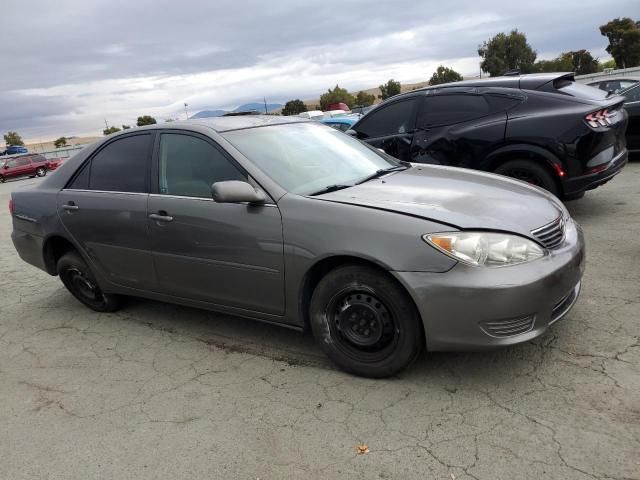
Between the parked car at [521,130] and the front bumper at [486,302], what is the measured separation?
3.09m

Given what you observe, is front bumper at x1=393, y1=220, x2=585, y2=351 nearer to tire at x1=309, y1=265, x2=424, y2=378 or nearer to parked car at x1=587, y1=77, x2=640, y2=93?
tire at x1=309, y1=265, x2=424, y2=378

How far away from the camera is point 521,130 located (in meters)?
5.74

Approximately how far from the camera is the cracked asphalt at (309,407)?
7.97ft

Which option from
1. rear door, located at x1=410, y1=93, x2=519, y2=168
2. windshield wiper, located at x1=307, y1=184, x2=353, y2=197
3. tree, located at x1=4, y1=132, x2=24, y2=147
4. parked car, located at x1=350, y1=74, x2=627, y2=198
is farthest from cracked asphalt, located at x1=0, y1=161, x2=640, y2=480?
tree, located at x1=4, y1=132, x2=24, y2=147

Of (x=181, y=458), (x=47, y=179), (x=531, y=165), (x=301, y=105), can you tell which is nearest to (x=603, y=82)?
(x=531, y=165)

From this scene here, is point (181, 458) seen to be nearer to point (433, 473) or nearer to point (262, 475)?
point (262, 475)

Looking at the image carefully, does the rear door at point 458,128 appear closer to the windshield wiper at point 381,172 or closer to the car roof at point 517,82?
the car roof at point 517,82

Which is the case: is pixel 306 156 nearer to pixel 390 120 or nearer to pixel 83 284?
pixel 83 284

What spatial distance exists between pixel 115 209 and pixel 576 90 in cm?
500

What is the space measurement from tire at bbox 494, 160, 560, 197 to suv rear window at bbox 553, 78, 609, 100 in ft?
2.89

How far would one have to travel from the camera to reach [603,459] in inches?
89.7

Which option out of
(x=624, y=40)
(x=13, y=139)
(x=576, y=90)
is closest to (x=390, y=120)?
(x=576, y=90)

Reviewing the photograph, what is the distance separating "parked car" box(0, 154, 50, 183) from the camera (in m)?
30.4

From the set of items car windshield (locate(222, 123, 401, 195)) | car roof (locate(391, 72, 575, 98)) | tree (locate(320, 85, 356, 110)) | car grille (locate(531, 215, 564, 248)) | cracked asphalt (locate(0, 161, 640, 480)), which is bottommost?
cracked asphalt (locate(0, 161, 640, 480))
